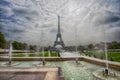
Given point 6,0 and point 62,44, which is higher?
point 6,0

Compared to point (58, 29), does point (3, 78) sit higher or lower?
lower

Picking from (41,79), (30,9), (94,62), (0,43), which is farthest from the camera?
(0,43)

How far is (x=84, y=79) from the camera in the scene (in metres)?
5.54

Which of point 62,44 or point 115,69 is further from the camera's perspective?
point 62,44

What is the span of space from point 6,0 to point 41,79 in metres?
10.9

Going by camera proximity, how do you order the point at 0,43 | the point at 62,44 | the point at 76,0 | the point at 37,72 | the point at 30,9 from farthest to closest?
the point at 62,44 → the point at 0,43 → the point at 30,9 → the point at 76,0 → the point at 37,72

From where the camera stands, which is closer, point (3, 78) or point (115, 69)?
point (3, 78)

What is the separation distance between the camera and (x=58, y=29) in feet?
142

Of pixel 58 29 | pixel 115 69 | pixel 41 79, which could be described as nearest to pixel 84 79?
pixel 41 79

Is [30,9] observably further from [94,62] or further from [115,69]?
[115,69]

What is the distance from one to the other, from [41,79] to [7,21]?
67.6 ft

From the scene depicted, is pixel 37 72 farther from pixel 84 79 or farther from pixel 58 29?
pixel 58 29

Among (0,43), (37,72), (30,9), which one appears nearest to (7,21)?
(30,9)

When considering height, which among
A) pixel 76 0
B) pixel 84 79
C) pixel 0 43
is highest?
pixel 76 0
